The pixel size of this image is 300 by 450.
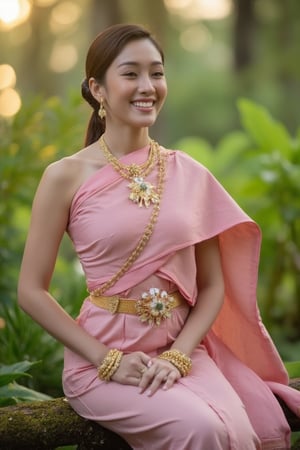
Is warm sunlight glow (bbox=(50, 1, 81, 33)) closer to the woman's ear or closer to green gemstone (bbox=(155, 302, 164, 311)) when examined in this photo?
the woman's ear

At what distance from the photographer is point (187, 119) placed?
2041 centimetres

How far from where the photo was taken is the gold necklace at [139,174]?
2.67 metres

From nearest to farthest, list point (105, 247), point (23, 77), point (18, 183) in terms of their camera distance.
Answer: point (105, 247) < point (18, 183) < point (23, 77)

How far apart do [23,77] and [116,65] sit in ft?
62.5

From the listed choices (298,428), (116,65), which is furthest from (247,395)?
(116,65)

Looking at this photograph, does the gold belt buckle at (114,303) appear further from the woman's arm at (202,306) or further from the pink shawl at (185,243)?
the woman's arm at (202,306)

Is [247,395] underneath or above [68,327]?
underneath

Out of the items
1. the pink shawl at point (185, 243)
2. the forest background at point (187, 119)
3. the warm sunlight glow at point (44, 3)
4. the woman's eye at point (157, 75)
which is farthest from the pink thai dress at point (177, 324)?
the warm sunlight glow at point (44, 3)

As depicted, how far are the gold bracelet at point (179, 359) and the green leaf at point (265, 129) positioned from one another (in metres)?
3.41

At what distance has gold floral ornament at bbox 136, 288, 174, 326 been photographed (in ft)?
8.66

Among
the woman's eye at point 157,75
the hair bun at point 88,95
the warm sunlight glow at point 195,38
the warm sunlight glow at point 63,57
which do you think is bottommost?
the hair bun at point 88,95

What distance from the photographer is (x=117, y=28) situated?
2.73m

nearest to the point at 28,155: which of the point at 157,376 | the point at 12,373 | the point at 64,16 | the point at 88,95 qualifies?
the point at 88,95

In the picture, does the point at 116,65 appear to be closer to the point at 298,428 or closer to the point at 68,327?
the point at 68,327
